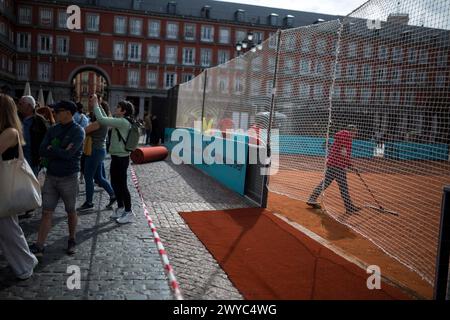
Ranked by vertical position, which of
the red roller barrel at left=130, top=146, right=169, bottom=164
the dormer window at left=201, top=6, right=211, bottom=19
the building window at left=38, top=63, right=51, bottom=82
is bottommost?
the red roller barrel at left=130, top=146, right=169, bottom=164

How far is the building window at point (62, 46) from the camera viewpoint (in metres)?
51.2

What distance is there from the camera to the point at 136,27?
53.9 meters

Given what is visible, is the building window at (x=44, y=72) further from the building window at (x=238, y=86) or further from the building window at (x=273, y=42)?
the building window at (x=273, y=42)

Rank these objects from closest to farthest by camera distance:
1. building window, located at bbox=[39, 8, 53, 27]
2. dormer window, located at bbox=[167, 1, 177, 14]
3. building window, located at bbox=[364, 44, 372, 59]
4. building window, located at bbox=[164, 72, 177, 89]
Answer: building window, located at bbox=[364, 44, 372, 59]
building window, located at bbox=[39, 8, 53, 27]
building window, located at bbox=[164, 72, 177, 89]
dormer window, located at bbox=[167, 1, 177, 14]

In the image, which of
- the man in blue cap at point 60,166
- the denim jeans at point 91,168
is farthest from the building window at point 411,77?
the denim jeans at point 91,168

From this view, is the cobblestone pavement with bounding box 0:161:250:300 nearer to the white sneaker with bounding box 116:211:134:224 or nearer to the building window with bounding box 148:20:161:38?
the white sneaker with bounding box 116:211:134:224

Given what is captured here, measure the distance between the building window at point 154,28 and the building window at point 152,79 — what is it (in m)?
4.82

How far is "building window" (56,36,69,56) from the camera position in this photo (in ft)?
168

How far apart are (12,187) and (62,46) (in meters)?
52.5

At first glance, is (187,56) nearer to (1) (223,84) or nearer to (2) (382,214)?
(1) (223,84)

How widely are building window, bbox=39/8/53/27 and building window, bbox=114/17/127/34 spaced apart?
7666 mm

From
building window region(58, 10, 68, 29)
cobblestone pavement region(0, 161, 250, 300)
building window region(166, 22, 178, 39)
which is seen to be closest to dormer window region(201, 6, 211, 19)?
building window region(166, 22, 178, 39)
